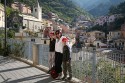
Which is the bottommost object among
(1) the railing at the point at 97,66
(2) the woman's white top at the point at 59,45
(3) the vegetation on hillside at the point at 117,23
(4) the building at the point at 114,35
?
(4) the building at the point at 114,35

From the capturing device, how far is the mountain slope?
165125mm

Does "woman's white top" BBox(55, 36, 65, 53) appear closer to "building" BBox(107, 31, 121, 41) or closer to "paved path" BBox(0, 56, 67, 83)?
"paved path" BBox(0, 56, 67, 83)

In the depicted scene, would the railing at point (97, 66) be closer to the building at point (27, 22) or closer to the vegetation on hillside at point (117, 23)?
the building at point (27, 22)

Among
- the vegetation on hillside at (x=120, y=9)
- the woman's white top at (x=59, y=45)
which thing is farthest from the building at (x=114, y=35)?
Answer: the woman's white top at (x=59, y=45)

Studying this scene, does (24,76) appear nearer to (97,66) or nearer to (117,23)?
Answer: (97,66)

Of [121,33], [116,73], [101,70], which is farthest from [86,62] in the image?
[121,33]

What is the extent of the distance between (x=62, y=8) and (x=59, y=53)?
6517 inches

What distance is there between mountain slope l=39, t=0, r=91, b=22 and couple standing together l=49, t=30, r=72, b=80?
490 feet

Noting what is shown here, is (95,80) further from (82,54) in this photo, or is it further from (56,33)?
(56,33)

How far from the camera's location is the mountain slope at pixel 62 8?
165 meters

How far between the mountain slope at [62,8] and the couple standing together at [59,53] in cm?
14932

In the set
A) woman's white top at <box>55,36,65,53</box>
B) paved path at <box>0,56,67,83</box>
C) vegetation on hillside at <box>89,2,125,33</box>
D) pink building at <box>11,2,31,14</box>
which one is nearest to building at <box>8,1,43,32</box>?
pink building at <box>11,2,31,14</box>

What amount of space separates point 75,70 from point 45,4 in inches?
6052

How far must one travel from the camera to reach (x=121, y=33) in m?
→ 108
